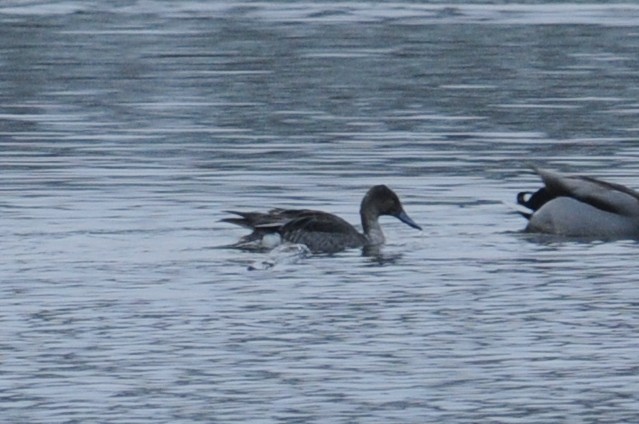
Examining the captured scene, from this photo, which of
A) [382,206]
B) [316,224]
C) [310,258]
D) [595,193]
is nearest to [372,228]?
[382,206]

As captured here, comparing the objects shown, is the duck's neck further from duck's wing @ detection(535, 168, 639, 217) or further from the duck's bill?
duck's wing @ detection(535, 168, 639, 217)

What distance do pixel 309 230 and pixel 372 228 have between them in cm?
79

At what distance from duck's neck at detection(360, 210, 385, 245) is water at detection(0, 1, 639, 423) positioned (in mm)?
258

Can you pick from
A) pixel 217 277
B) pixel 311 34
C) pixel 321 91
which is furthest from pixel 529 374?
pixel 311 34

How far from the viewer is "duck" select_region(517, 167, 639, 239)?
17281 millimetres

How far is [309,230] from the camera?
52.7ft

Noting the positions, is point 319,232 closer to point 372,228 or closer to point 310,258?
point 310,258

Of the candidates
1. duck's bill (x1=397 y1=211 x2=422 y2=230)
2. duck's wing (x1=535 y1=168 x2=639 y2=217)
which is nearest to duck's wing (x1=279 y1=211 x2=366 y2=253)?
duck's bill (x1=397 y1=211 x2=422 y2=230)

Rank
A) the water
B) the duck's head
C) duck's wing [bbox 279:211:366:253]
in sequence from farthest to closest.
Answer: the duck's head < duck's wing [bbox 279:211:366:253] < the water

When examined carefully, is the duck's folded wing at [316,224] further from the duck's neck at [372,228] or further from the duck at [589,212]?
the duck at [589,212]

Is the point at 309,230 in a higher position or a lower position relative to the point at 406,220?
higher

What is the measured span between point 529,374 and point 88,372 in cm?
216

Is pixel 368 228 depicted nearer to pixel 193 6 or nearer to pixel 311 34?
pixel 311 34

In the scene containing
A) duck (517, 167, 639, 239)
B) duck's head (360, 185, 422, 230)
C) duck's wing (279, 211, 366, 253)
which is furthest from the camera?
duck (517, 167, 639, 239)
